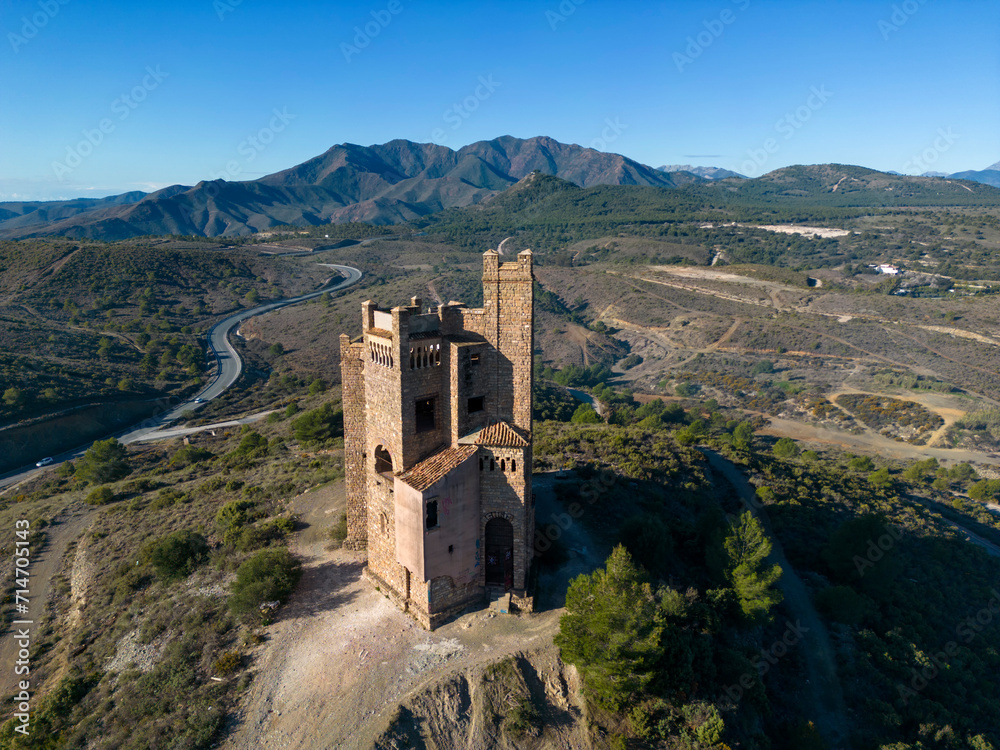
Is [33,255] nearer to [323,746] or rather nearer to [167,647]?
[167,647]

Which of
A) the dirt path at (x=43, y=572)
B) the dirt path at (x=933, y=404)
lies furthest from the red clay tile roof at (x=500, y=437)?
the dirt path at (x=933, y=404)

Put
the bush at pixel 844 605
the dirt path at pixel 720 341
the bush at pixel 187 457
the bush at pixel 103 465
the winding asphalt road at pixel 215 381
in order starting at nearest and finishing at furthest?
the bush at pixel 844 605 → the bush at pixel 103 465 → the bush at pixel 187 457 → the winding asphalt road at pixel 215 381 → the dirt path at pixel 720 341

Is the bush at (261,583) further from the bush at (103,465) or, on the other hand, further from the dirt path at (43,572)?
the bush at (103,465)

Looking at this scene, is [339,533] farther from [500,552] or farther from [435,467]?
[435,467]

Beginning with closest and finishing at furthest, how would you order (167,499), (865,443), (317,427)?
1. (167,499)
2. (317,427)
3. (865,443)

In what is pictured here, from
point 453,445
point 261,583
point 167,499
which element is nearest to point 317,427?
point 167,499

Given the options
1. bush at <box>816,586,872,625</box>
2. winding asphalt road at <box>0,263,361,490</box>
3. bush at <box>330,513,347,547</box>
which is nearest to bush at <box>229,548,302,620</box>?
bush at <box>330,513,347,547</box>
